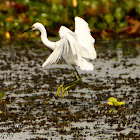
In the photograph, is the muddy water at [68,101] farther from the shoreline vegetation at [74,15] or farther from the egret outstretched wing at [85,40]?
the shoreline vegetation at [74,15]

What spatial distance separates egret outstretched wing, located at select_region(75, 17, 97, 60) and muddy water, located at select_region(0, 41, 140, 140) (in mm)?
853

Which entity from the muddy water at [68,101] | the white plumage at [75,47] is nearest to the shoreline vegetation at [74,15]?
the muddy water at [68,101]

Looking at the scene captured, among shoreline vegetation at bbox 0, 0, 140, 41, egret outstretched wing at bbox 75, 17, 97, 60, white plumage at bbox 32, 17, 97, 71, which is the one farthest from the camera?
shoreline vegetation at bbox 0, 0, 140, 41

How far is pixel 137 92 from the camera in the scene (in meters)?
9.80

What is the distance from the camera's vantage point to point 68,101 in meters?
9.19

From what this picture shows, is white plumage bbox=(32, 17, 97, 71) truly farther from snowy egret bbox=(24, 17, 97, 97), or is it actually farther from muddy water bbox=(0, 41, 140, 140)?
muddy water bbox=(0, 41, 140, 140)

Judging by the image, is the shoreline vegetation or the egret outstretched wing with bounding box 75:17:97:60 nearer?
the egret outstretched wing with bounding box 75:17:97:60

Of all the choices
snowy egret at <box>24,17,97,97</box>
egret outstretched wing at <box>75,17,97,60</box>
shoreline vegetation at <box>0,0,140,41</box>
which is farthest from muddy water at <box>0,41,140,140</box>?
shoreline vegetation at <box>0,0,140,41</box>

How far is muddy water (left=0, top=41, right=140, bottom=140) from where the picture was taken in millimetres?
6918

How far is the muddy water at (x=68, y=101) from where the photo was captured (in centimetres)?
692

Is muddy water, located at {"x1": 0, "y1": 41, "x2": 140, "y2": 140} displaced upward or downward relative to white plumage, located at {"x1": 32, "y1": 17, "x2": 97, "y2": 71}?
downward

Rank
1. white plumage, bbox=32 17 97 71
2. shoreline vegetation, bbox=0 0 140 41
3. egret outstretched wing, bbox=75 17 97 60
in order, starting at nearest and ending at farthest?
1. white plumage, bbox=32 17 97 71
2. egret outstretched wing, bbox=75 17 97 60
3. shoreline vegetation, bbox=0 0 140 41

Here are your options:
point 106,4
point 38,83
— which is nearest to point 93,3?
point 106,4

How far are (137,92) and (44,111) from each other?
7.86 feet
